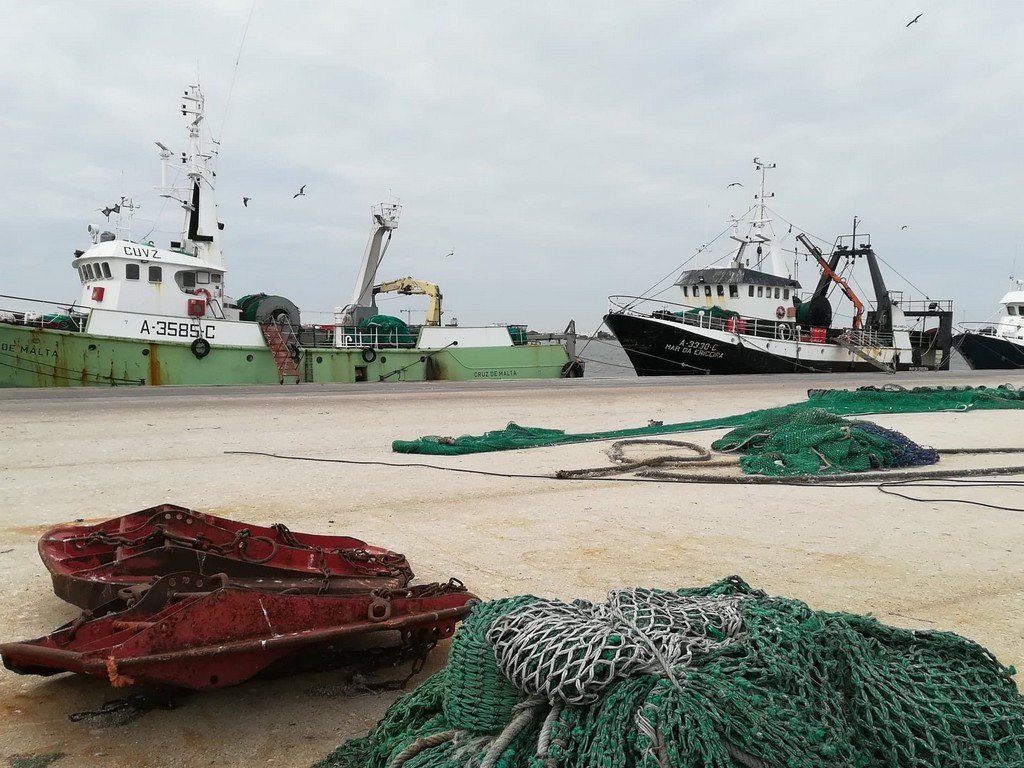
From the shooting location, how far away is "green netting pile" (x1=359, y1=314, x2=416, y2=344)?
22.5m

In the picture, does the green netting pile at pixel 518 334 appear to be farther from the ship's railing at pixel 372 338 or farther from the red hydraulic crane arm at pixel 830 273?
the red hydraulic crane arm at pixel 830 273

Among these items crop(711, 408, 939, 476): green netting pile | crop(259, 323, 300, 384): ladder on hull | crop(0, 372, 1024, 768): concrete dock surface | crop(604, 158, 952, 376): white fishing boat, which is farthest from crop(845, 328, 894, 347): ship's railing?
crop(711, 408, 939, 476): green netting pile

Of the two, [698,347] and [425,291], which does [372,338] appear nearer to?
[425,291]

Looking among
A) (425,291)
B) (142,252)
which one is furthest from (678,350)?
(142,252)

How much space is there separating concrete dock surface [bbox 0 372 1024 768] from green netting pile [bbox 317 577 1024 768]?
561mm

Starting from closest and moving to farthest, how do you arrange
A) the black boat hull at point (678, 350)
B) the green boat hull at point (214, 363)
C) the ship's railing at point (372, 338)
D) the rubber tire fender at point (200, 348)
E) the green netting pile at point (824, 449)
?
the green netting pile at point (824, 449) < the green boat hull at point (214, 363) < the rubber tire fender at point (200, 348) < the ship's railing at point (372, 338) < the black boat hull at point (678, 350)

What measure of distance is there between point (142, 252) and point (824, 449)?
700 inches

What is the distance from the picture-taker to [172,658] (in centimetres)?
198

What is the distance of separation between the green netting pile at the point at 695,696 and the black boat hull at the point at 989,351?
3970 cm

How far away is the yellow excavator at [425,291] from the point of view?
25.5 meters

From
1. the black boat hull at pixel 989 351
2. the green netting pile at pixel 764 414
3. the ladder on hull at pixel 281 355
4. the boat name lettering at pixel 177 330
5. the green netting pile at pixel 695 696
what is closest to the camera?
the green netting pile at pixel 695 696

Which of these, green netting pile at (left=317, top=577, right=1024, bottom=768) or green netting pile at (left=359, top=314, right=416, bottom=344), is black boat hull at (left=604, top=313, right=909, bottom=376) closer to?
green netting pile at (left=359, top=314, right=416, bottom=344)

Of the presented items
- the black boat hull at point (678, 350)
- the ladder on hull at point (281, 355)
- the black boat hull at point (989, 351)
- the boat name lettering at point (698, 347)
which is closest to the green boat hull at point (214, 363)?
the ladder on hull at point (281, 355)

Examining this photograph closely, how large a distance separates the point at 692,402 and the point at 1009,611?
10293mm
